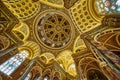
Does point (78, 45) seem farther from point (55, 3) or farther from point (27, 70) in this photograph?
point (27, 70)

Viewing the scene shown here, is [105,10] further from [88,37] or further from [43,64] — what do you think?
[43,64]

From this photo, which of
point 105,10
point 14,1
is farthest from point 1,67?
point 105,10

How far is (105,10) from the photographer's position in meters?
15.0

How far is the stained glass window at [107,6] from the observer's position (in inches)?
562

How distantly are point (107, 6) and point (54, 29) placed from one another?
716 cm

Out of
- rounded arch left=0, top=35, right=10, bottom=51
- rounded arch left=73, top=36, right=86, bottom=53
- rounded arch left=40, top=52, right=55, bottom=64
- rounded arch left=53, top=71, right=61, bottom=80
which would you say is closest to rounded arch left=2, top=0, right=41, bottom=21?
rounded arch left=0, top=35, right=10, bottom=51

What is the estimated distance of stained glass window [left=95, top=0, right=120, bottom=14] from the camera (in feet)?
46.9

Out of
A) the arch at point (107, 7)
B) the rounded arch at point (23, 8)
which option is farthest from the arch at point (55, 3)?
the arch at point (107, 7)

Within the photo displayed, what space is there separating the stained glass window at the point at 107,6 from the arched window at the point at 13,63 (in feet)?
28.5

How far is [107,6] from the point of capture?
15.0 m

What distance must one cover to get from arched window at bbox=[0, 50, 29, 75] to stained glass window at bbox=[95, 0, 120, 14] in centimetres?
869

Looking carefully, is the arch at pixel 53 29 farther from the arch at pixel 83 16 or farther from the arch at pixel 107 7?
the arch at pixel 107 7

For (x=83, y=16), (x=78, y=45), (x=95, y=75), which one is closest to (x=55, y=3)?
(x=83, y=16)

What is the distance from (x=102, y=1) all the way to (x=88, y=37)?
3.68 metres
